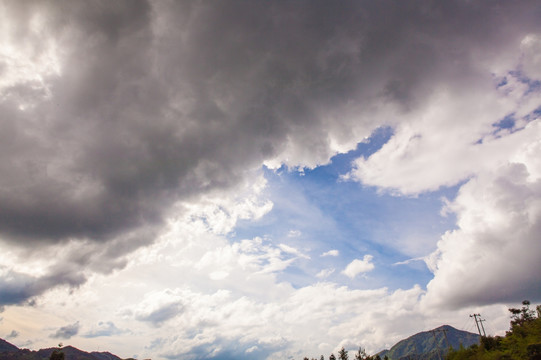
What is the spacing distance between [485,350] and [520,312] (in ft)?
111

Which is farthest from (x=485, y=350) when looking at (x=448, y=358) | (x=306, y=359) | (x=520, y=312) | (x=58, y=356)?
(x=58, y=356)

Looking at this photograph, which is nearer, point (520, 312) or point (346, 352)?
point (520, 312)

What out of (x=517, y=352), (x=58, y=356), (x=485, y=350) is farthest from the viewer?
(x=58, y=356)

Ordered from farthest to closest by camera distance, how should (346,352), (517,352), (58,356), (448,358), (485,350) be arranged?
(346,352), (58,356), (448,358), (485,350), (517,352)

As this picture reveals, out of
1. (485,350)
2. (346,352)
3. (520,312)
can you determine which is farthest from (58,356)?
(520,312)

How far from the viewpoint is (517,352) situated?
5444 cm

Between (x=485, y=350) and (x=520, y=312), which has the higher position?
(x=520, y=312)

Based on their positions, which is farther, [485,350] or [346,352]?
Answer: [346,352]

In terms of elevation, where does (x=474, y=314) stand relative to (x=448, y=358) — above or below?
above

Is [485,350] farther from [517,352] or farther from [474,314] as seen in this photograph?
[474,314]

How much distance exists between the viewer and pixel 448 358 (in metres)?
72.9

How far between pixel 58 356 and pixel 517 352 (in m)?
117

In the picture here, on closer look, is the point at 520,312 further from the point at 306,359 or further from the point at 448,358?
the point at 306,359

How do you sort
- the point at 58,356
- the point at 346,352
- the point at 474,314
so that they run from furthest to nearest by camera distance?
1. the point at 346,352
2. the point at 474,314
3. the point at 58,356
